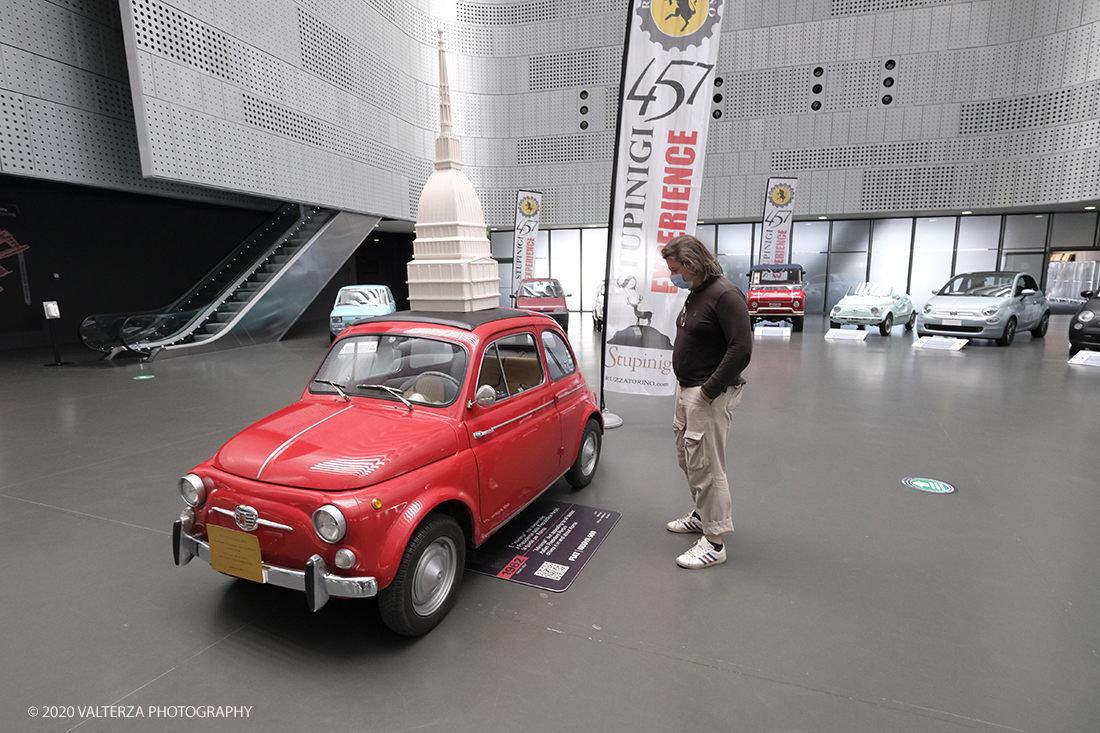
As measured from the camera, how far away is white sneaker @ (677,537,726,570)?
3402 millimetres

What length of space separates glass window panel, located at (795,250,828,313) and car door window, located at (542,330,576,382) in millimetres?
19276

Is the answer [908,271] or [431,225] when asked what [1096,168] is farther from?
[431,225]

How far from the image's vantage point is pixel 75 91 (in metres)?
10.2

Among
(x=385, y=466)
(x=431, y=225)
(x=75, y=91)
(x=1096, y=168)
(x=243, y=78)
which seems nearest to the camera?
(x=385, y=466)

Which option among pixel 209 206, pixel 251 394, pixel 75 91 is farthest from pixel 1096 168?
pixel 209 206

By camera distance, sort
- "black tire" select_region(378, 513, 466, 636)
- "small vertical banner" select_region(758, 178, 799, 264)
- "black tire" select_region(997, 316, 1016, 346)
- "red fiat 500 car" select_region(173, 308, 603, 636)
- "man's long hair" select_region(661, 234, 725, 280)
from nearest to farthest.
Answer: "red fiat 500 car" select_region(173, 308, 603, 636)
"black tire" select_region(378, 513, 466, 636)
"man's long hair" select_region(661, 234, 725, 280)
"black tire" select_region(997, 316, 1016, 346)
"small vertical banner" select_region(758, 178, 799, 264)

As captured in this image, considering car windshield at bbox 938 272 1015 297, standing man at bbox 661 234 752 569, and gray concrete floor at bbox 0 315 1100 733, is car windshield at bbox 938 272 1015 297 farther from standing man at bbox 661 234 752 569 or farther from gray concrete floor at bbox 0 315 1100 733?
standing man at bbox 661 234 752 569

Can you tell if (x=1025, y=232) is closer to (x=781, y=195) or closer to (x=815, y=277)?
(x=815, y=277)

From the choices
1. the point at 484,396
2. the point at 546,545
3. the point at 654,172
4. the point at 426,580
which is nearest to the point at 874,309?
the point at 654,172

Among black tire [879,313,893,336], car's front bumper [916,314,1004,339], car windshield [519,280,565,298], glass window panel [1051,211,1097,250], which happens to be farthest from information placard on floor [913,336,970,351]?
glass window panel [1051,211,1097,250]

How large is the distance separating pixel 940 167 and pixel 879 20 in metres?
5.17

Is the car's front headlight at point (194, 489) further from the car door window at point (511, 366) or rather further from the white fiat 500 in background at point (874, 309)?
the white fiat 500 in background at point (874, 309)

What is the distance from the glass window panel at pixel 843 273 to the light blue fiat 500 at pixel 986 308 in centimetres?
739

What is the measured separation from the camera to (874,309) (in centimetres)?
1430
